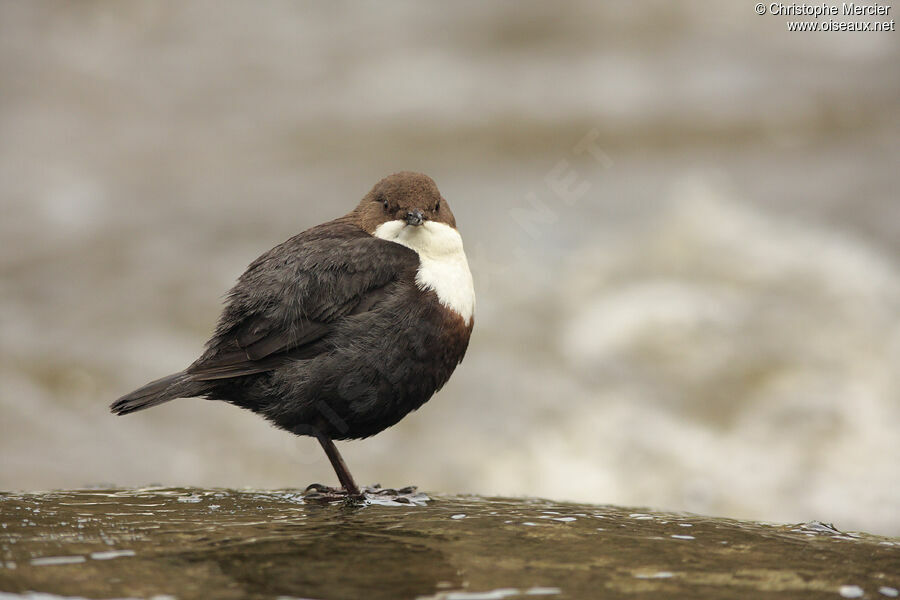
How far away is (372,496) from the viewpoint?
434 centimetres

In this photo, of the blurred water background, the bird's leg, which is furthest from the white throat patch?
the blurred water background

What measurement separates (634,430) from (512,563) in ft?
21.5

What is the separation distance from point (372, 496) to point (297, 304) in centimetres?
88

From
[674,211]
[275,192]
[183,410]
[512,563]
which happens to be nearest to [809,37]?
[674,211]

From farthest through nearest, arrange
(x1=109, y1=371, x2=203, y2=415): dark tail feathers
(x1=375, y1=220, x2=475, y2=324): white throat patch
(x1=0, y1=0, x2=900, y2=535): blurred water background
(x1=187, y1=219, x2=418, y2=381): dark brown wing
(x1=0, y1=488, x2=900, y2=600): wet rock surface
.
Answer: (x1=0, y1=0, x2=900, y2=535): blurred water background < (x1=375, y1=220, x2=475, y2=324): white throat patch < (x1=187, y1=219, x2=418, y2=381): dark brown wing < (x1=109, y1=371, x2=203, y2=415): dark tail feathers < (x1=0, y1=488, x2=900, y2=600): wet rock surface

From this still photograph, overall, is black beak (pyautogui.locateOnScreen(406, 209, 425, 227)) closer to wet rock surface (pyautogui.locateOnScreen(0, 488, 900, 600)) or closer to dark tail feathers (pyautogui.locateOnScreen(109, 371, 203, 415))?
dark tail feathers (pyautogui.locateOnScreen(109, 371, 203, 415))

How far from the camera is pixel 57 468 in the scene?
9375 mm

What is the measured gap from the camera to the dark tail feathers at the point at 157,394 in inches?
163

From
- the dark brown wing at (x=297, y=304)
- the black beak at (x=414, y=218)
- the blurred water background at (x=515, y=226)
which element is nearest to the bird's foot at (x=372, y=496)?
the dark brown wing at (x=297, y=304)

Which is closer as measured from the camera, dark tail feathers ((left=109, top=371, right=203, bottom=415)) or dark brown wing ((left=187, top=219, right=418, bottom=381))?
dark tail feathers ((left=109, top=371, right=203, bottom=415))

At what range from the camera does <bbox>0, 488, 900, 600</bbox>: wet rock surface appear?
265 centimetres

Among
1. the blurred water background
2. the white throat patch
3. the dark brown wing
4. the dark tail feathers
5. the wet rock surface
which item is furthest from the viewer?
the blurred water background

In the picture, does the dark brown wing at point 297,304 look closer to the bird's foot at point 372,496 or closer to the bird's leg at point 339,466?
the bird's leg at point 339,466

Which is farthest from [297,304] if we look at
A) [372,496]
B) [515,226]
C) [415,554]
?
[515,226]
